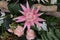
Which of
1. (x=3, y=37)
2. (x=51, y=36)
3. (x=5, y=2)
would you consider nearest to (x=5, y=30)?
(x=3, y=37)

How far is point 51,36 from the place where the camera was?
111 centimetres

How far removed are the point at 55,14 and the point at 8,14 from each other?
25cm

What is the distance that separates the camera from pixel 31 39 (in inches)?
44.7

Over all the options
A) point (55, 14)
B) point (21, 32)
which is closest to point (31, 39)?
point (21, 32)

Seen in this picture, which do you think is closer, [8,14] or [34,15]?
[34,15]

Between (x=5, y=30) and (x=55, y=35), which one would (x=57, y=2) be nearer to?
(x=55, y=35)

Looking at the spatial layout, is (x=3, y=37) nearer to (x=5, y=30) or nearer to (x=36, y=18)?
(x=5, y=30)

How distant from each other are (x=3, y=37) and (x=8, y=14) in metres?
0.12

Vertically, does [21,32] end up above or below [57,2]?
below

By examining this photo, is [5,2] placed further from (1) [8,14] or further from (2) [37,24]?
(2) [37,24]

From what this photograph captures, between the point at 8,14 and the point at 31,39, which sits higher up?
the point at 8,14

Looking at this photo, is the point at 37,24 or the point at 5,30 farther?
the point at 5,30

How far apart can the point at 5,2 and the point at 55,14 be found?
266 mm

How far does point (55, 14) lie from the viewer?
3.62 feet
